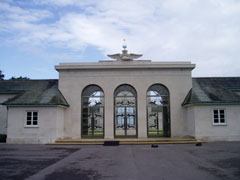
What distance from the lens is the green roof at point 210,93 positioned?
20672mm

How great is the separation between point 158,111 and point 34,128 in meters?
10.7

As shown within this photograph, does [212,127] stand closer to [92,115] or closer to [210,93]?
[210,93]

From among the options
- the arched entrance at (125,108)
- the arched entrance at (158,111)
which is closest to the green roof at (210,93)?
the arched entrance at (158,111)

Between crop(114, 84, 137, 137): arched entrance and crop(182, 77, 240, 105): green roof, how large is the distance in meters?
4.59

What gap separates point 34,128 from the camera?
67.3 feet

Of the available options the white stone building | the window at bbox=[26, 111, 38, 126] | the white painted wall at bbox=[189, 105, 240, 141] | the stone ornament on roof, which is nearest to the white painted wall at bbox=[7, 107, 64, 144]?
the window at bbox=[26, 111, 38, 126]

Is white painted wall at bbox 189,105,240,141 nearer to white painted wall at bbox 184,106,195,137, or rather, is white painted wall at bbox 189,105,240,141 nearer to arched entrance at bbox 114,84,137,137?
white painted wall at bbox 184,106,195,137

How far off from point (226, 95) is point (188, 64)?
A: 13.7 ft

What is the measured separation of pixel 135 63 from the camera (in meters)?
23.0

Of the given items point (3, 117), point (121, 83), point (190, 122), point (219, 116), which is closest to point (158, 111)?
point (190, 122)

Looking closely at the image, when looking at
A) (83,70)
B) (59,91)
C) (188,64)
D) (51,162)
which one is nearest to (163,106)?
(188,64)

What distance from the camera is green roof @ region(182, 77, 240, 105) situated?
67.8ft

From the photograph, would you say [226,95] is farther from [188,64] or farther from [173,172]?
[173,172]

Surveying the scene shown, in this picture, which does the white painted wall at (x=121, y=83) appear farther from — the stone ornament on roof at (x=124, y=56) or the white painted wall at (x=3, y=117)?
the white painted wall at (x=3, y=117)
